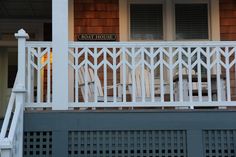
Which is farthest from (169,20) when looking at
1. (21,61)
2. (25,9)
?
(21,61)

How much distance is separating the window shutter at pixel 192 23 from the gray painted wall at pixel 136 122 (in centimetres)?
273

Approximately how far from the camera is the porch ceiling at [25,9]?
8.15 metres

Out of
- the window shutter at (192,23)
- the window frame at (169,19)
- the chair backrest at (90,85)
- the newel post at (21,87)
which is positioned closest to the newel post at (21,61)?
the newel post at (21,87)

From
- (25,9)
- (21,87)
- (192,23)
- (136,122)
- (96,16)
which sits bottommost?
(136,122)

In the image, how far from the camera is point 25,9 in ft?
28.1

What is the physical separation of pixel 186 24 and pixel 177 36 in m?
0.29

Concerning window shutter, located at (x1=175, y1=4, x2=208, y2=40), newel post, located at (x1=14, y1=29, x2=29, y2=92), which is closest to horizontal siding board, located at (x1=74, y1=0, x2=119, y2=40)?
window shutter, located at (x1=175, y1=4, x2=208, y2=40)

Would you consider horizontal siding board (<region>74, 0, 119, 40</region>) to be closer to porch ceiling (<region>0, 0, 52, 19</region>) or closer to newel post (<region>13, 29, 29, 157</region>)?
porch ceiling (<region>0, 0, 52, 19</region>)

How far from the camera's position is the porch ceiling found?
8.15m

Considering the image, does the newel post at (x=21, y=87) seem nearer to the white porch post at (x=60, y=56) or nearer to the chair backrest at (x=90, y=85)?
the white porch post at (x=60, y=56)

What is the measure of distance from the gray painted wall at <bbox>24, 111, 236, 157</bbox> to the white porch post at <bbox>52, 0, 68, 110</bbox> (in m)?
0.20

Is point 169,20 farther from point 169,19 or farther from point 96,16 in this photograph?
point 96,16

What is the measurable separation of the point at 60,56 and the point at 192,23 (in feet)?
10.7

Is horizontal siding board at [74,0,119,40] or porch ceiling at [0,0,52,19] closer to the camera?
horizontal siding board at [74,0,119,40]
